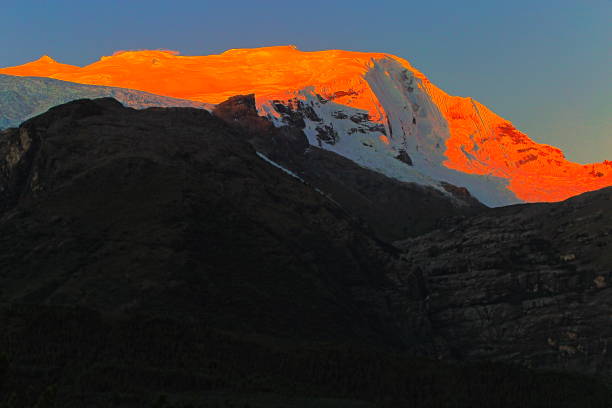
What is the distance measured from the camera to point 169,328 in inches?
6919

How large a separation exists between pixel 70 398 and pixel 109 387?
24.8ft

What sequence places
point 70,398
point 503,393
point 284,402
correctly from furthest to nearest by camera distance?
point 503,393, point 284,402, point 70,398

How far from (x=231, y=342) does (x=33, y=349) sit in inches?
1230

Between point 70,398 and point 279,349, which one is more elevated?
point 279,349

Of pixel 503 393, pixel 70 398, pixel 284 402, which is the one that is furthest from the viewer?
pixel 503 393

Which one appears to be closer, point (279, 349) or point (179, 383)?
point (179, 383)

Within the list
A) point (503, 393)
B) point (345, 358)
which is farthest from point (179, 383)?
point (503, 393)

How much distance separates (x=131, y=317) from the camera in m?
177

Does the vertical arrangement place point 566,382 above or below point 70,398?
above

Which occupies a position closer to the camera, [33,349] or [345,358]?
[33,349]

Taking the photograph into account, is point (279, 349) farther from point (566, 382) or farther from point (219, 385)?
point (566, 382)

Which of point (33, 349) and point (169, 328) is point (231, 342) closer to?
point (169, 328)

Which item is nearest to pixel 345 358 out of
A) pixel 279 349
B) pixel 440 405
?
pixel 279 349

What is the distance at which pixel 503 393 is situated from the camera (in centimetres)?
17012
